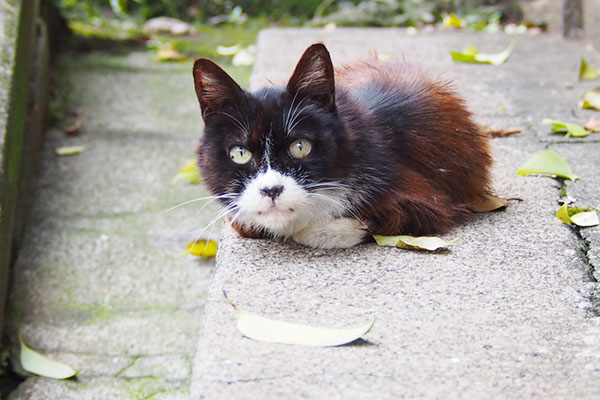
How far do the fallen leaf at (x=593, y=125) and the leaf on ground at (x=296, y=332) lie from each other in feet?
6.42

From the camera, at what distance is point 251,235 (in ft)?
8.07

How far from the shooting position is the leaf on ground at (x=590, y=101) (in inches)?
143

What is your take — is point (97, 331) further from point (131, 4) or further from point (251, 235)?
point (131, 4)

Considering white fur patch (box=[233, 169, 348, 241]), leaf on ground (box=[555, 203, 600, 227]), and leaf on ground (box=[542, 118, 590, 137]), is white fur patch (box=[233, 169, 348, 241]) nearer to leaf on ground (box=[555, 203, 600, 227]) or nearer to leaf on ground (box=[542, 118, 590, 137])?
leaf on ground (box=[555, 203, 600, 227])

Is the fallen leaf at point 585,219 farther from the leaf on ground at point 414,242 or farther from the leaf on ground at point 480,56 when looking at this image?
the leaf on ground at point 480,56

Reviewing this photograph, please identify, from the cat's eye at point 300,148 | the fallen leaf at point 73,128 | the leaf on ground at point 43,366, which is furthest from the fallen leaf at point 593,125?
the fallen leaf at point 73,128

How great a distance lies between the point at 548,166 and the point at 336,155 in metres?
1.09

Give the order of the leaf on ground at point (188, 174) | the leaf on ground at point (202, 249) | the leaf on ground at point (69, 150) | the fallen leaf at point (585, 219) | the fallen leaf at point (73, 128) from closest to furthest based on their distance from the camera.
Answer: the fallen leaf at point (585, 219) → the leaf on ground at point (202, 249) → the leaf on ground at point (188, 174) → the leaf on ground at point (69, 150) → the fallen leaf at point (73, 128)

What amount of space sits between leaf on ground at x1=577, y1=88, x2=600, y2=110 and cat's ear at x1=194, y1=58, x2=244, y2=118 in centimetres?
216

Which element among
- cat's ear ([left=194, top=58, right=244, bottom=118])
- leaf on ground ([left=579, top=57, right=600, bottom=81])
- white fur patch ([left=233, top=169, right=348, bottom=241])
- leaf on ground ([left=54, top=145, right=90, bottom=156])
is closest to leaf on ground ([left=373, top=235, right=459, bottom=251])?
white fur patch ([left=233, top=169, right=348, bottom=241])

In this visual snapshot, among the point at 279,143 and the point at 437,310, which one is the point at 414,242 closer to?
the point at 437,310

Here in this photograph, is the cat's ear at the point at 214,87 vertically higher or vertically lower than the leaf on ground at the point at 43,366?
higher

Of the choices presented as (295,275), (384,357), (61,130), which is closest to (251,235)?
(295,275)

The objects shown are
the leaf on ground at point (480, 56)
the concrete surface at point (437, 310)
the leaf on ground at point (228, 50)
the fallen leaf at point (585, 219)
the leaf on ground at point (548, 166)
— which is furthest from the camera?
the leaf on ground at point (228, 50)
